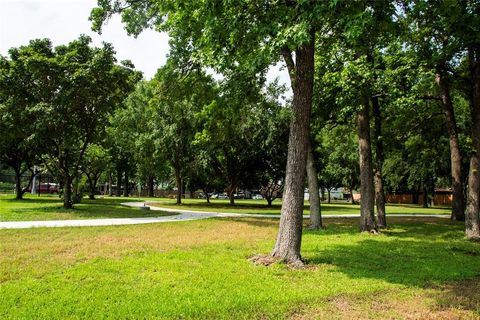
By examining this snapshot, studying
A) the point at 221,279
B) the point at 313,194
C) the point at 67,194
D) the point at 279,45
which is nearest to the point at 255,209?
the point at 67,194

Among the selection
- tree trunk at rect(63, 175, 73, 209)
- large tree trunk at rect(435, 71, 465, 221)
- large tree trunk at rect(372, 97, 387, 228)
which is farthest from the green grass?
large tree trunk at rect(435, 71, 465, 221)

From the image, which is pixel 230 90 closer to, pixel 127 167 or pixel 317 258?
pixel 317 258

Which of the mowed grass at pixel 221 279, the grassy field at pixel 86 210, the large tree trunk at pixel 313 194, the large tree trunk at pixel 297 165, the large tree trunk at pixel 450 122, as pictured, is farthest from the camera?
the grassy field at pixel 86 210

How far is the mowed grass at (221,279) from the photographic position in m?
5.58

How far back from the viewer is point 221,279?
7.13 meters

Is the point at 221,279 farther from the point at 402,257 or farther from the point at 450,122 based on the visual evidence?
the point at 450,122

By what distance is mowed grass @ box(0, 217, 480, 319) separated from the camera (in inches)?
220

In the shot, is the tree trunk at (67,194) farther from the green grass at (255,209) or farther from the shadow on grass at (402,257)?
the shadow on grass at (402,257)

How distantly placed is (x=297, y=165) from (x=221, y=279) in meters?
2.97

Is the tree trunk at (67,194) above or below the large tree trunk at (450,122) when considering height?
below

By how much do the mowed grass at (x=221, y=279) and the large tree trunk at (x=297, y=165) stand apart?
21.8 inches

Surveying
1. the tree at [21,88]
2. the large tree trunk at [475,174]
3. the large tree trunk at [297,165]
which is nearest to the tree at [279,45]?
the large tree trunk at [297,165]

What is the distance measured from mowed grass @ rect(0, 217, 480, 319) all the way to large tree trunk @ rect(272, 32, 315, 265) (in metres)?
0.55

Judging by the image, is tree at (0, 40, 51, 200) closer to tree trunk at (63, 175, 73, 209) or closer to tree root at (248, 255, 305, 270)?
tree trunk at (63, 175, 73, 209)
